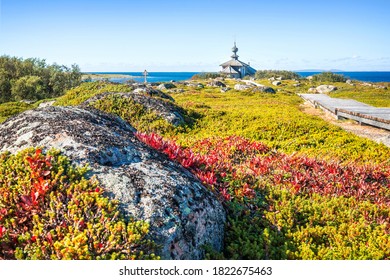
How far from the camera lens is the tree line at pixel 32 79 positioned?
5047 centimetres

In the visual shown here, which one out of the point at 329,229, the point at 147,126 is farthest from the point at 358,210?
the point at 147,126

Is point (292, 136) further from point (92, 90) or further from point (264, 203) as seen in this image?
point (92, 90)

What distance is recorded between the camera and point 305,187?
7.21 metres

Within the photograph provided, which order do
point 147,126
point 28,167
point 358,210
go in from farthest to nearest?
point 147,126
point 358,210
point 28,167

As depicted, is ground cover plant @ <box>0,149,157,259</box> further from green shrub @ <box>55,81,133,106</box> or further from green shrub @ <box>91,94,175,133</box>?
green shrub @ <box>55,81,133,106</box>

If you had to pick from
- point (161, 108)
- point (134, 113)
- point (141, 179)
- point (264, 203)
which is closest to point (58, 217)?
point (141, 179)

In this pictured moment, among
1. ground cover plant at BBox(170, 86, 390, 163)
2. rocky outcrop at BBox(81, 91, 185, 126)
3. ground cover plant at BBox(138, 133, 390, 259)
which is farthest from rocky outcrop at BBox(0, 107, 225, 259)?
rocky outcrop at BBox(81, 91, 185, 126)

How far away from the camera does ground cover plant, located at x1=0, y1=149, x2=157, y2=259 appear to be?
143 inches

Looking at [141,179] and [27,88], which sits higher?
→ [27,88]

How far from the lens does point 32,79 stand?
5047cm

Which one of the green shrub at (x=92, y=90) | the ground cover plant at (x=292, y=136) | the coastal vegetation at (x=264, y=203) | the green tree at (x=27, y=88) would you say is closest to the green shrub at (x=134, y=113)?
the ground cover plant at (x=292, y=136)

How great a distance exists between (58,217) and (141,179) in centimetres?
118

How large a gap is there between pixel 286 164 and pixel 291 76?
104274 mm
